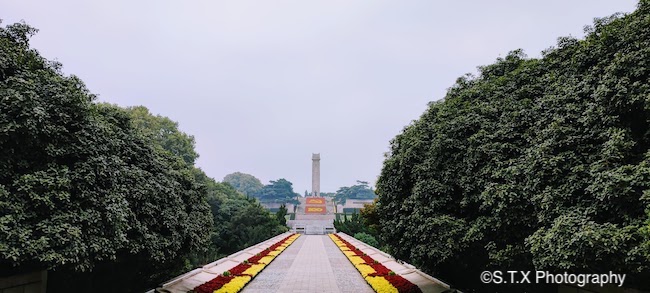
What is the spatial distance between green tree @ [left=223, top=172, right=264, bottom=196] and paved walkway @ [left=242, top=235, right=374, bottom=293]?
88162 millimetres

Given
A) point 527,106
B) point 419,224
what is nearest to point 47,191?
point 419,224

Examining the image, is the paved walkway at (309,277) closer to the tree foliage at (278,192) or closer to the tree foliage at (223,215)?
the tree foliage at (223,215)

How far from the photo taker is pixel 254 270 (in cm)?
1616

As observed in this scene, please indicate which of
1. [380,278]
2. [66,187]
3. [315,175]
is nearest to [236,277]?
[380,278]

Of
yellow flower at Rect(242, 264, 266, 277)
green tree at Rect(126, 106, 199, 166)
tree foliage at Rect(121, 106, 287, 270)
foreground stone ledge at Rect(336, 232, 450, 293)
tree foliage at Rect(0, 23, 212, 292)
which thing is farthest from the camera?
green tree at Rect(126, 106, 199, 166)

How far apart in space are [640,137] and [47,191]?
763cm

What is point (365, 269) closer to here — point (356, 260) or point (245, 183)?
point (356, 260)

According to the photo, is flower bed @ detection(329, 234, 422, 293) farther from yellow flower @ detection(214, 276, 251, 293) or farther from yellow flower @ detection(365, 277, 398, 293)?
yellow flower @ detection(214, 276, 251, 293)

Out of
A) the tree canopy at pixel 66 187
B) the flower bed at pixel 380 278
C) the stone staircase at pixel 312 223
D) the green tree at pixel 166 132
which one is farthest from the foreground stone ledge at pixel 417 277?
the stone staircase at pixel 312 223

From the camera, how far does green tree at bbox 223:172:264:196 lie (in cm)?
10839

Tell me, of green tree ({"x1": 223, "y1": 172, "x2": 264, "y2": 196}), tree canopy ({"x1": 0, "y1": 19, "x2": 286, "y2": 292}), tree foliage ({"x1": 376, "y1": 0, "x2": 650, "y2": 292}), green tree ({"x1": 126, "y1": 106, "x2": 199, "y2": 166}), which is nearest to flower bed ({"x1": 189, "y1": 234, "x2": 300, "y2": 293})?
tree canopy ({"x1": 0, "y1": 19, "x2": 286, "y2": 292})

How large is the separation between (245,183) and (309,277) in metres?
96.1

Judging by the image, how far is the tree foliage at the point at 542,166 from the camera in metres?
5.39

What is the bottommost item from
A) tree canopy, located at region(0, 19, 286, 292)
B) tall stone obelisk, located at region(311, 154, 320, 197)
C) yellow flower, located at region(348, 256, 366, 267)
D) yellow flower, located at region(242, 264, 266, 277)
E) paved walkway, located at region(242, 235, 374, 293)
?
paved walkway, located at region(242, 235, 374, 293)
